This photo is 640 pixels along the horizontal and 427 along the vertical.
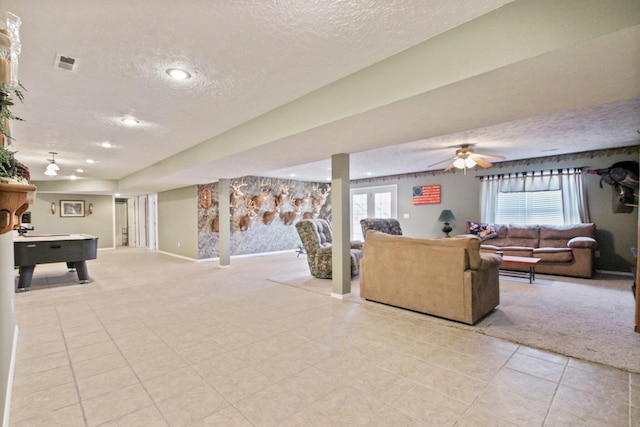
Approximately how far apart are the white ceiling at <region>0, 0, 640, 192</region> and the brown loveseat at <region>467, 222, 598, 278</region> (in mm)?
2105

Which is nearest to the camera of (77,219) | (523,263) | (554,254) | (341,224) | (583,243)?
(341,224)

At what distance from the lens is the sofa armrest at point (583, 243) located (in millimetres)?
5219

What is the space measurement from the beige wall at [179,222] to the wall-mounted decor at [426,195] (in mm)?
5977

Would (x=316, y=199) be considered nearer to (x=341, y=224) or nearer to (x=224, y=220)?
(x=224, y=220)

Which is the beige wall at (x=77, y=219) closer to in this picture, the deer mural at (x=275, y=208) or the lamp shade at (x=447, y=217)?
the deer mural at (x=275, y=208)

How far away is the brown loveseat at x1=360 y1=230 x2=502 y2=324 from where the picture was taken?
3193mm

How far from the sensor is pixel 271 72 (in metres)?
2.49

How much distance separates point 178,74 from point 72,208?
10641 mm

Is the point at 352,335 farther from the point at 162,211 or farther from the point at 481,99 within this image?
the point at 162,211

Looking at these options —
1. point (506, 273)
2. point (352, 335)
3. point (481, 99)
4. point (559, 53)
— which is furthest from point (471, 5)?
point (506, 273)

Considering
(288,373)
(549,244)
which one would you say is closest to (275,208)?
(549,244)

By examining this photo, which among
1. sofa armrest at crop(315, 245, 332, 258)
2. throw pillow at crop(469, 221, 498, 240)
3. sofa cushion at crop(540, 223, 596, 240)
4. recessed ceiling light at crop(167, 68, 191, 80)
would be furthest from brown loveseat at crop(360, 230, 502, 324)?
sofa cushion at crop(540, 223, 596, 240)

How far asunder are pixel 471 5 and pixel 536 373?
8.39 ft

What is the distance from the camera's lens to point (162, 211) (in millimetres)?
→ 9805
